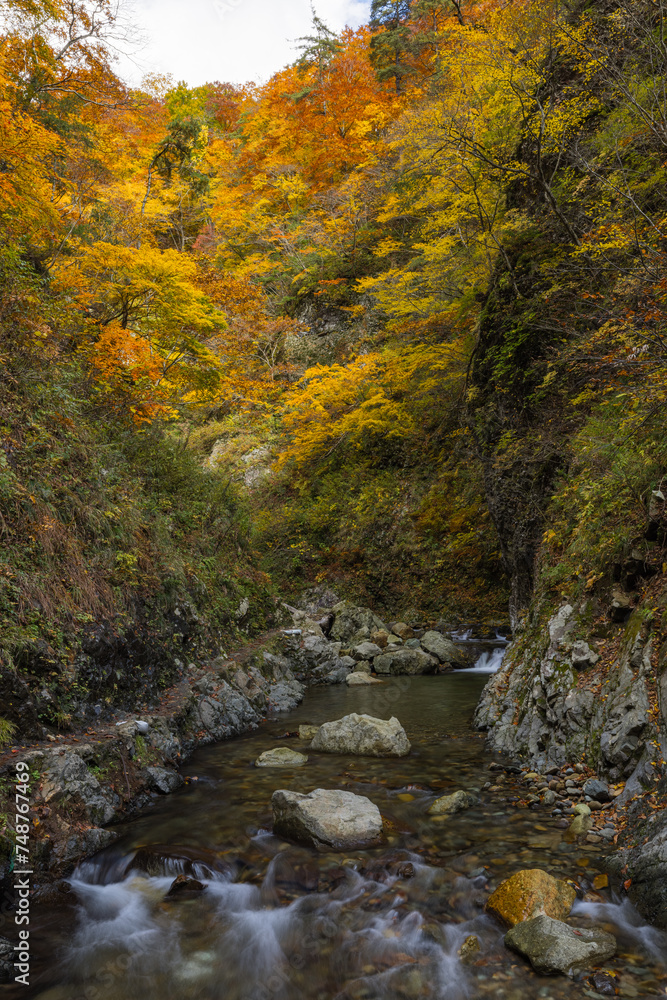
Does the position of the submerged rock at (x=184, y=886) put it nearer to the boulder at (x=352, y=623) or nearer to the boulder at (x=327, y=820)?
the boulder at (x=327, y=820)

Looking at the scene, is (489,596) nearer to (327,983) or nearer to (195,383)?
(195,383)

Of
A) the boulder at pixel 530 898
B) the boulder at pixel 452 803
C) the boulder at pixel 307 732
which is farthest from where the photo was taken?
the boulder at pixel 307 732

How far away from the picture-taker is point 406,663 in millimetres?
11602

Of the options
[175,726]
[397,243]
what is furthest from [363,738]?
[397,243]

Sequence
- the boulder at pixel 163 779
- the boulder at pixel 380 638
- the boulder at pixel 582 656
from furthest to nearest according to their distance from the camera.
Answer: the boulder at pixel 380 638 → the boulder at pixel 163 779 → the boulder at pixel 582 656

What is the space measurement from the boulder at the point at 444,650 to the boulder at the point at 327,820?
23.7 ft

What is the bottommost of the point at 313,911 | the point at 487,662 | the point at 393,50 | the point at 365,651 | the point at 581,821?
the point at 487,662

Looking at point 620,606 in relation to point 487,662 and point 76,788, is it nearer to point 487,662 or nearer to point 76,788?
point 76,788

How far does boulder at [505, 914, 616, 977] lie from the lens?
3.08 m

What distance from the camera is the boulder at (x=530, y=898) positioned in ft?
11.5

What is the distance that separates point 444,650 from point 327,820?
309 inches

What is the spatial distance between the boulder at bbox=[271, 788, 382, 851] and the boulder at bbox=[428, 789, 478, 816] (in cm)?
61

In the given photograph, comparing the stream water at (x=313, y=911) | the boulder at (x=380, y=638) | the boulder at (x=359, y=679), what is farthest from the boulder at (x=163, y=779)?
the boulder at (x=380, y=638)

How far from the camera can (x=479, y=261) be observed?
36.3 ft
